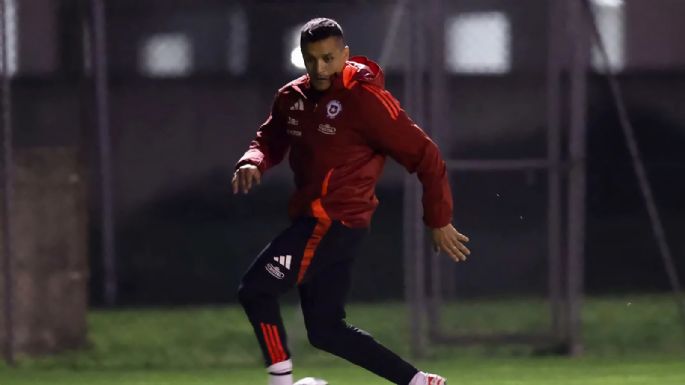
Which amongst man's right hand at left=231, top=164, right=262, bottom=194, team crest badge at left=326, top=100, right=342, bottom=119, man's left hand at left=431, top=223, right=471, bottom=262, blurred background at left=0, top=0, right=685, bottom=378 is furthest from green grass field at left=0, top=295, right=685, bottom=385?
team crest badge at left=326, top=100, right=342, bottom=119

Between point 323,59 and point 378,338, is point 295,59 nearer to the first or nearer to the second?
point 378,338

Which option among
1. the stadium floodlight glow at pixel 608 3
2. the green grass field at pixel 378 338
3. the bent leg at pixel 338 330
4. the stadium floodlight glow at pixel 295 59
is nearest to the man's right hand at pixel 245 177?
the bent leg at pixel 338 330

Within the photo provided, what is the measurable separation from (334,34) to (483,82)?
606 cm

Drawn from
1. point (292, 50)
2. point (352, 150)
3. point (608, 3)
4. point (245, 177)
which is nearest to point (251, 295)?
point (245, 177)

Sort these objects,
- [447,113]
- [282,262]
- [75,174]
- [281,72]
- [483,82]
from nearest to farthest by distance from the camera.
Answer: [282,262]
[75,174]
[447,113]
[483,82]
[281,72]

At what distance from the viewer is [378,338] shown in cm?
1141

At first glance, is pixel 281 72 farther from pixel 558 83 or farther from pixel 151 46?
pixel 558 83

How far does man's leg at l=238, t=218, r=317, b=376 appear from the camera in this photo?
282 inches

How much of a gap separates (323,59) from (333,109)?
21cm

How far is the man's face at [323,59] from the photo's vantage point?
7199 millimetres

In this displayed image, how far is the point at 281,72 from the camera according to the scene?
1412 cm

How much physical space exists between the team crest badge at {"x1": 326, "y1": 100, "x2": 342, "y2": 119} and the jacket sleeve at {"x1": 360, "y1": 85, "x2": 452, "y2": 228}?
0.10m

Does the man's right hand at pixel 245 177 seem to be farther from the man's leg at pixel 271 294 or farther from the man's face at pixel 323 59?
the man's face at pixel 323 59

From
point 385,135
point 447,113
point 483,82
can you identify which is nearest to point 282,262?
point 385,135
